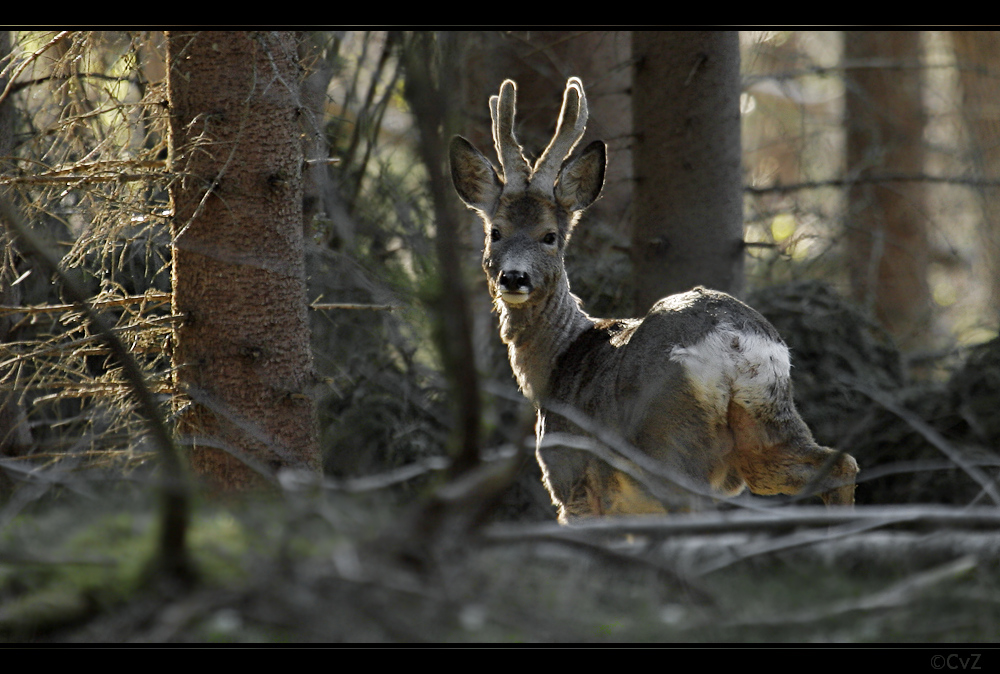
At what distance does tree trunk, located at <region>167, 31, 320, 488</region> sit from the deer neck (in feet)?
5.12

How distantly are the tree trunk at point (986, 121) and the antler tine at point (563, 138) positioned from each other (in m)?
5.19

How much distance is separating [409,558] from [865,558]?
124 cm

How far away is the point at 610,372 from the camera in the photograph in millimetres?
5312

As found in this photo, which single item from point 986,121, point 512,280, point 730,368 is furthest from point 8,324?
point 986,121

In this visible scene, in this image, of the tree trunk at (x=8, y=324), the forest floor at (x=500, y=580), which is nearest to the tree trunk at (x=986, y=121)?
the forest floor at (x=500, y=580)

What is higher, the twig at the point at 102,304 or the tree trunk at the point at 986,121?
the tree trunk at the point at 986,121

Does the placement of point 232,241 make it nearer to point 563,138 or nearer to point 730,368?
point 563,138

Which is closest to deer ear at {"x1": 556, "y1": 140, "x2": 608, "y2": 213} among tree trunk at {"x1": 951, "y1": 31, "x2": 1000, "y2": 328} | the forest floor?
the forest floor

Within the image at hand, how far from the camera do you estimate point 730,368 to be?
4.75 metres

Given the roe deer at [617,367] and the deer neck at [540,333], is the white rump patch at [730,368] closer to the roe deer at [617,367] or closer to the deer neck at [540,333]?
the roe deer at [617,367]

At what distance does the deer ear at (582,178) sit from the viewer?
5949 mm

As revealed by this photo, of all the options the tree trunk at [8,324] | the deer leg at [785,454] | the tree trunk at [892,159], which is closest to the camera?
the deer leg at [785,454]

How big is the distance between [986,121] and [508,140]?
866 centimetres
